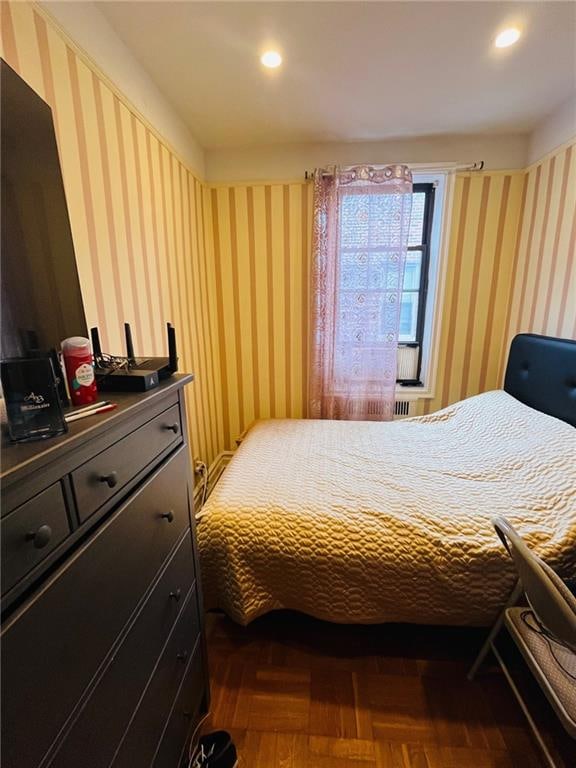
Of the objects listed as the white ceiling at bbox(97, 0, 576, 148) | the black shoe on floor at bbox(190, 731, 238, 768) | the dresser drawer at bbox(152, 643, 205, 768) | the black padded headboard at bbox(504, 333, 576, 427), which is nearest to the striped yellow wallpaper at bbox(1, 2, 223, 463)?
the white ceiling at bbox(97, 0, 576, 148)

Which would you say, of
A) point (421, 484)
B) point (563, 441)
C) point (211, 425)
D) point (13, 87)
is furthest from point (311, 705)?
point (13, 87)

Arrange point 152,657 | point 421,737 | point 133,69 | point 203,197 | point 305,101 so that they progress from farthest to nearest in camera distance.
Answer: point 203,197 < point 305,101 < point 133,69 < point 421,737 < point 152,657

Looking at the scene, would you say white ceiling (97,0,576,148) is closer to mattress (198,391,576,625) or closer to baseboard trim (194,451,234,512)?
mattress (198,391,576,625)

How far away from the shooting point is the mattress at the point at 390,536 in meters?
1.27

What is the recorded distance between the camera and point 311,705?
1.27 metres

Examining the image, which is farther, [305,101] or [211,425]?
[211,425]

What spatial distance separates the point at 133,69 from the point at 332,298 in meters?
1.64

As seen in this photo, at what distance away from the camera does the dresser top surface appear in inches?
18.8

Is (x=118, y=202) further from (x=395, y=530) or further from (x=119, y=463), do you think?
(x=395, y=530)

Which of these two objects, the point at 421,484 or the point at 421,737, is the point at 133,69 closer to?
the point at 421,484

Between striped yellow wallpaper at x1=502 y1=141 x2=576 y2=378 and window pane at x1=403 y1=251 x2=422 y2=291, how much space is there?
670 millimetres

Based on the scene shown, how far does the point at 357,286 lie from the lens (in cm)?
249

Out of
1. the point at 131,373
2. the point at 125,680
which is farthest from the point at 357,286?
the point at 125,680

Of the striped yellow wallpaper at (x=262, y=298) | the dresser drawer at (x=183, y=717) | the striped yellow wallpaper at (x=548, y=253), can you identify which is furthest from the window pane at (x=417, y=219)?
the dresser drawer at (x=183, y=717)
